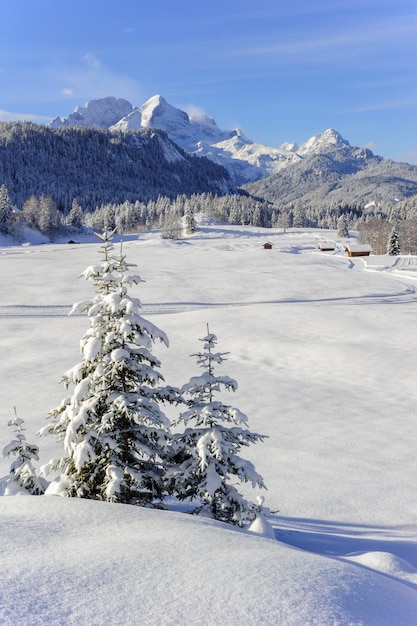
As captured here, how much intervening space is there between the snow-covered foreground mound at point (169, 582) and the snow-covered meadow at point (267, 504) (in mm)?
18

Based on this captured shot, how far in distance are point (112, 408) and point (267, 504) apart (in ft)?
17.4

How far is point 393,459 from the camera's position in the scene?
45.9ft

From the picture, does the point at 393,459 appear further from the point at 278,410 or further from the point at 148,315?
the point at 148,315

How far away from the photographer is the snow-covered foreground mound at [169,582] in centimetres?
394

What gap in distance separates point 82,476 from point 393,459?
971cm

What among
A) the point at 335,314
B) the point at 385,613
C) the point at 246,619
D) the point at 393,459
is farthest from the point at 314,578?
the point at 335,314

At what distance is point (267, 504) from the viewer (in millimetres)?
11398

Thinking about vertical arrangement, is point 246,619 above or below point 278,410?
above

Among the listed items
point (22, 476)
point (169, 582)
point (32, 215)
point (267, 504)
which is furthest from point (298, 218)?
point (169, 582)

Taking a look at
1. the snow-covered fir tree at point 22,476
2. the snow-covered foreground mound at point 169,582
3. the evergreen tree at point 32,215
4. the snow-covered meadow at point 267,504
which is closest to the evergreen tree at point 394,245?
the snow-covered meadow at point 267,504

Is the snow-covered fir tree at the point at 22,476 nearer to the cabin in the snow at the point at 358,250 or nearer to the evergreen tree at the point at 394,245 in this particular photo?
the cabin in the snow at the point at 358,250

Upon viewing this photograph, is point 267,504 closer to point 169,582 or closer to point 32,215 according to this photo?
point 169,582

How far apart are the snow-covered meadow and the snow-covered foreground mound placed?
0.02 meters

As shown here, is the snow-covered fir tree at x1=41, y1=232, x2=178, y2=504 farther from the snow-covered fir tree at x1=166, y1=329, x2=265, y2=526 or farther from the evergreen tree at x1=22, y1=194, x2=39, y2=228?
the evergreen tree at x1=22, y1=194, x2=39, y2=228
